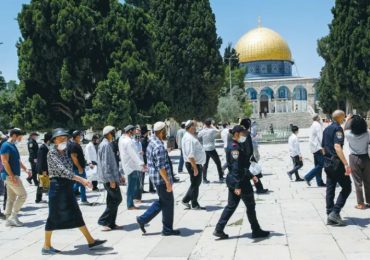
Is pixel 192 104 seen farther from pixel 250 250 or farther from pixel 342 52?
pixel 250 250

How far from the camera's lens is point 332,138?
7.48m

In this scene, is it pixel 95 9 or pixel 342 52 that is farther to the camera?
pixel 342 52

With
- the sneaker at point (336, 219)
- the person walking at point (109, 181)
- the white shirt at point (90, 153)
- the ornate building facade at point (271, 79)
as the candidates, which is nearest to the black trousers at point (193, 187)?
the person walking at point (109, 181)

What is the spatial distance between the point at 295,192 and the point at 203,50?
20.6 m

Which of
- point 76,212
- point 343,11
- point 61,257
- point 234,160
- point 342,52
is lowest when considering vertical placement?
point 61,257

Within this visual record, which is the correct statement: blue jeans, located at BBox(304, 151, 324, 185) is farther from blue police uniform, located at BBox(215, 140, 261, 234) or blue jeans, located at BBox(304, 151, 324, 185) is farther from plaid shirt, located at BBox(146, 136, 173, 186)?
plaid shirt, located at BBox(146, 136, 173, 186)

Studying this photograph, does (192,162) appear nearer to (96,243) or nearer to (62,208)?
(96,243)

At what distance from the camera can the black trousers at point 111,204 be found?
746 centimetres

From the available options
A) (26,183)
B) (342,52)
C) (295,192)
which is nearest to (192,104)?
(342,52)

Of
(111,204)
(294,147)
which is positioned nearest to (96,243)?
(111,204)

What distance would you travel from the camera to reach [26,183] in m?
15.0

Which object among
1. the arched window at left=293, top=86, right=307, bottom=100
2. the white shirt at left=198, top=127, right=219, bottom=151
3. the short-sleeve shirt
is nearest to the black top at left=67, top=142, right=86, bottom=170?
the short-sleeve shirt

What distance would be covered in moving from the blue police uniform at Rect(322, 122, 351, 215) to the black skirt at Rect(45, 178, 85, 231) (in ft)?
12.8

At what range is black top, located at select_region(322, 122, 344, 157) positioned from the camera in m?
7.36
